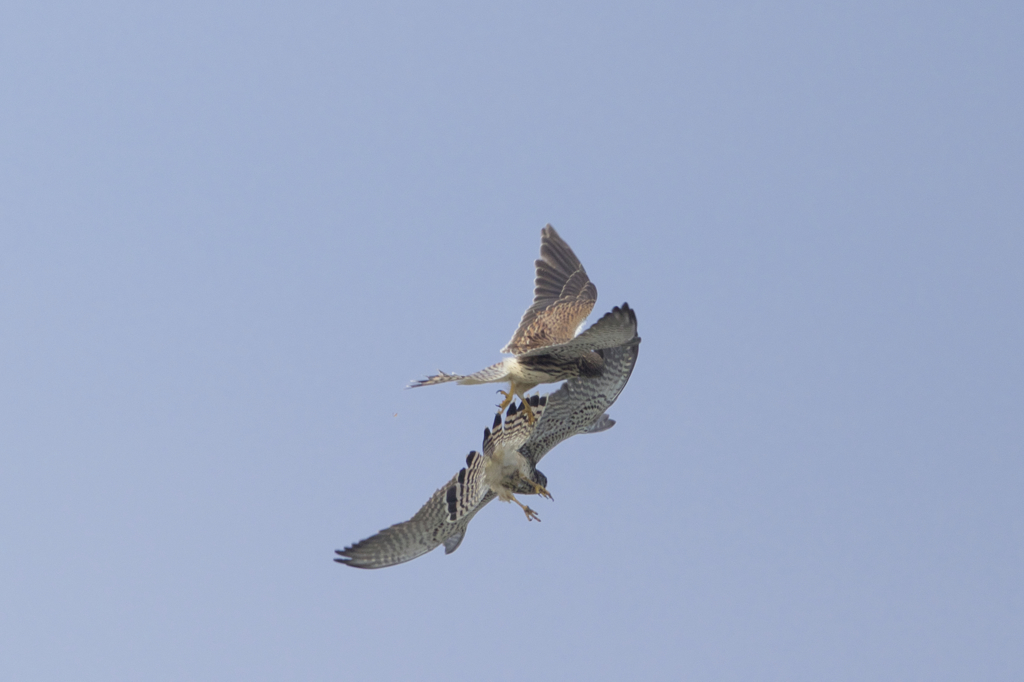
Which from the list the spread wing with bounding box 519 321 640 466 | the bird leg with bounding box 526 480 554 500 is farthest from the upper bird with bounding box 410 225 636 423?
the bird leg with bounding box 526 480 554 500

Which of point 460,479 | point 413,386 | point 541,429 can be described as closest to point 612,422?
point 541,429

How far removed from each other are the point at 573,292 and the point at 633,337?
124 inches

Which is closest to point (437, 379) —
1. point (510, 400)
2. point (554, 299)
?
point (510, 400)

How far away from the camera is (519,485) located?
10.0 meters

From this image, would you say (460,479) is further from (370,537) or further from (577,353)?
(577,353)

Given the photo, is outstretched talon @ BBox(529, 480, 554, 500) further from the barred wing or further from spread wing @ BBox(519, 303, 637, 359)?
spread wing @ BBox(519, 303, 637, 359)

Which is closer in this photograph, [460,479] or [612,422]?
[460,479]

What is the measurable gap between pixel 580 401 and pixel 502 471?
987 mm

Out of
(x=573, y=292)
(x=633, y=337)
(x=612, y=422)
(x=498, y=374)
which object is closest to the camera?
(x=633, y=337)

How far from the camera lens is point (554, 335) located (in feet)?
35.5

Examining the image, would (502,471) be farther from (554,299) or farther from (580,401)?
(554,299)

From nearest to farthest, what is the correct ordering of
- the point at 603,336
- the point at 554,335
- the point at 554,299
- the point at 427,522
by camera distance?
the point at 603,336 < the point at 427,522 < the point at 554,335 < the point at 554,299

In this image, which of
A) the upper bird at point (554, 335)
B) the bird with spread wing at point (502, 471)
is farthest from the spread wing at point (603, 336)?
the bird with spread wing at point (502, 471)

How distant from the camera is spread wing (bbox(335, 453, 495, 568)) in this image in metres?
9.81
